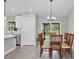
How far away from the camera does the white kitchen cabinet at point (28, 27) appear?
11.1 metres

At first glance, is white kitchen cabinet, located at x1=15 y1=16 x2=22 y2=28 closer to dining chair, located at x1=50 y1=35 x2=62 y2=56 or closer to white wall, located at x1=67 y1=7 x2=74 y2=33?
white wall, located at x1=67 y1=7 x2=74 y2=33

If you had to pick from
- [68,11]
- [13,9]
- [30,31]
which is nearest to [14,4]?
[13,9]

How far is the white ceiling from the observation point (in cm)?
968

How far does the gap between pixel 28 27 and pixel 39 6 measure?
193cm

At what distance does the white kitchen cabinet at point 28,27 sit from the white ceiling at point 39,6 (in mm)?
596

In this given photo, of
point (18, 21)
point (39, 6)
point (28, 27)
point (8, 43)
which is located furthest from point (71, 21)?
point (8, 43)

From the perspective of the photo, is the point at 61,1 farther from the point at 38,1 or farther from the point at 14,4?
the point at 14,4

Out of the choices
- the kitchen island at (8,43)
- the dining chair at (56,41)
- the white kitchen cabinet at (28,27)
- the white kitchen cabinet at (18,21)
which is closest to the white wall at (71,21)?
the white kitchen cabinet at (28,27)

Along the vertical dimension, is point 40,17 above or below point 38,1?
below

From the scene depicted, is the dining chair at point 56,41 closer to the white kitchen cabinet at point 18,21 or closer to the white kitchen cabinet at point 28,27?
the white kitchen cabinet at point 28,27

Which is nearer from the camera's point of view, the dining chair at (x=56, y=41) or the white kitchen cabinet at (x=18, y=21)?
the dining chair at (x=56, y=41)

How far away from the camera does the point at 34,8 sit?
1053 cm

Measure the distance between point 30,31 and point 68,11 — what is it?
10.9 feet
